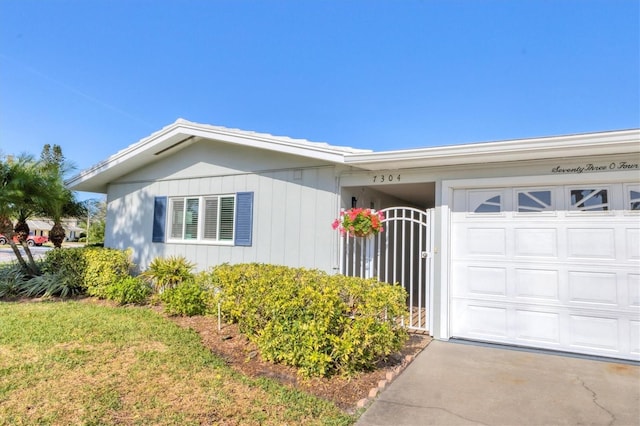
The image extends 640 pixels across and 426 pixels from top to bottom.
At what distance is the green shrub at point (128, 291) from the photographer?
741cm

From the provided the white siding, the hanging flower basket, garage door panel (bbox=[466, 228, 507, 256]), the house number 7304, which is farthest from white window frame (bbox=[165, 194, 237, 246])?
garage door panel (bbox=[466, 228, 507, 256])

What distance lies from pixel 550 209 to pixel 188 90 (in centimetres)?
1239

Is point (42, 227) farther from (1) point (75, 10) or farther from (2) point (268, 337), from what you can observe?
(2) point (268, 337)

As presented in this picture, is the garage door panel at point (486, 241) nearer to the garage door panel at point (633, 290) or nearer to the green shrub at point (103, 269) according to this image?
the garage door panel at point (633, 290)

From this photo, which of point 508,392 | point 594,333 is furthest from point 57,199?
point 594,333

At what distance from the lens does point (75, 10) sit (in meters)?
7.97

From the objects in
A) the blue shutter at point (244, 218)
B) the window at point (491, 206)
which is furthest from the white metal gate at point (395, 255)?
the blue shutter at point (244, 218)

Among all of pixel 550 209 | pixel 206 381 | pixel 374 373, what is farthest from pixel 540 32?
pixel 206 381

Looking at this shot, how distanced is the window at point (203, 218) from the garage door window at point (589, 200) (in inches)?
234

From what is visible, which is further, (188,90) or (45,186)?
(188,90)

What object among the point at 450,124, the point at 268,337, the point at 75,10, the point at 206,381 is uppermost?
the point at 75,10

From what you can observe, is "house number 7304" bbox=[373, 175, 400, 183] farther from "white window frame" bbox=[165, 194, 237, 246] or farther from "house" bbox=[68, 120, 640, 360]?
"white window frame" bbox=[165, 194, 237, 246]

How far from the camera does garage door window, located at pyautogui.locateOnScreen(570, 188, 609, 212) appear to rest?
15.2 ft

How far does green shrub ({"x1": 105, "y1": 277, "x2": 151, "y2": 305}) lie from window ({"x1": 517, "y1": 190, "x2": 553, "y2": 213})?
747cm
